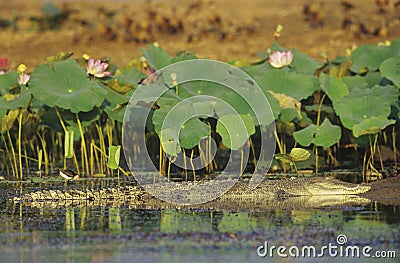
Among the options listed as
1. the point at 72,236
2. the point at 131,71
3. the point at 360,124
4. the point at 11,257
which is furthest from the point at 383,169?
the point at 11,257

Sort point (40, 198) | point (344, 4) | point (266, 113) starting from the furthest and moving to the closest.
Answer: point (344, 4), point (266, 113), point (40, 198)

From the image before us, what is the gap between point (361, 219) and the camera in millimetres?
5312

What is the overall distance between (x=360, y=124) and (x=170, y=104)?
58.0 inches

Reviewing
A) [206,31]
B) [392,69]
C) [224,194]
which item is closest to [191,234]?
[224,194]

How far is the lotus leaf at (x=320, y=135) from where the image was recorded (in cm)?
725

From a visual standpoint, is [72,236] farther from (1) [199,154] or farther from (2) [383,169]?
(2) [383,169]

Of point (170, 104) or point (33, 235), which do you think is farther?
point (170, 104)

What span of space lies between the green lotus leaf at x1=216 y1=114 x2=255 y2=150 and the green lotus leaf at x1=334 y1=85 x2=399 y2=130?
0.79 metres

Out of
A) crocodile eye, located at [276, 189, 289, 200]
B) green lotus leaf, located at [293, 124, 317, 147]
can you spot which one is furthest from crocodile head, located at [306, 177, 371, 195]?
green lotus leaf, located at [293, 124, 317, 147]

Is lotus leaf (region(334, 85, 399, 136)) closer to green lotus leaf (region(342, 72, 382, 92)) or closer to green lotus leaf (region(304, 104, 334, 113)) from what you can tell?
green lotus leaf (region(304, 104, 334, 113))

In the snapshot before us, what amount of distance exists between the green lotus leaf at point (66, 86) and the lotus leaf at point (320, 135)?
1605 millimetres

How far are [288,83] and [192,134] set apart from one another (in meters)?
1.43

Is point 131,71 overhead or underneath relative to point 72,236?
overhead

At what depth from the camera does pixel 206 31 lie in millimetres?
14852
